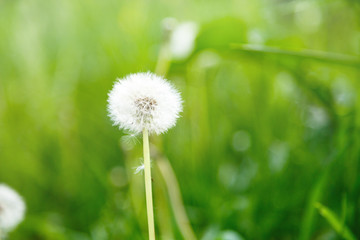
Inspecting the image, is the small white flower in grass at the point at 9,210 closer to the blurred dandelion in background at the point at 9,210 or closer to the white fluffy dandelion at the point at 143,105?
the blurred dandelion in background at the point at 9,210

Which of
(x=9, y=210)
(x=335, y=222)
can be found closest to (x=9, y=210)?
(x=9, y=210)

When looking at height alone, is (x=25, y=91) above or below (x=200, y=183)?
above

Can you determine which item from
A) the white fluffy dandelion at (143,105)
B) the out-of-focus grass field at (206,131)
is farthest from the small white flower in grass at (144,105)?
the out-of-focus grass field at (206,131)

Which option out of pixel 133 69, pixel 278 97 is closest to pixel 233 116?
pixel 278 97

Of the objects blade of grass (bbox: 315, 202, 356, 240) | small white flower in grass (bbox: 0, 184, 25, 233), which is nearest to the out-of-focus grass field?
blade of grass (bbox: 315, 202, 356, 240)

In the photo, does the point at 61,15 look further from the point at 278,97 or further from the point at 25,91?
the point at 278,97

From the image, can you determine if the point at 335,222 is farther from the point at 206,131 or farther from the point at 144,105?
the point at 206,131
